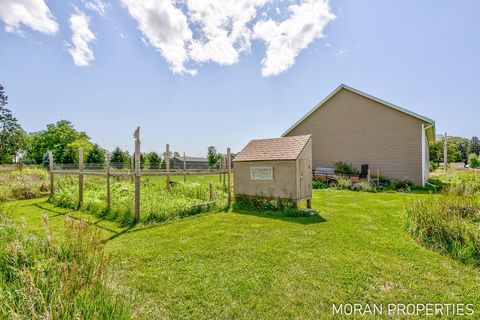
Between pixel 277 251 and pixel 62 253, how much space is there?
3.56 metres

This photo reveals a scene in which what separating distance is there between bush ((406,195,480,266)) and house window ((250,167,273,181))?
4432mm

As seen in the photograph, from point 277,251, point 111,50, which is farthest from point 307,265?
point 111,50

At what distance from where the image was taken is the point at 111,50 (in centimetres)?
914

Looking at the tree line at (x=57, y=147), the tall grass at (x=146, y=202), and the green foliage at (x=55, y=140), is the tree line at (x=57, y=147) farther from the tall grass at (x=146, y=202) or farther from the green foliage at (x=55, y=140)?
the tall grass at (x=146, y=202)

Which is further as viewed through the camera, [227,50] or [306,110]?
[306,110]

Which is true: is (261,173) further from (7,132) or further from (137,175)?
(7,132)

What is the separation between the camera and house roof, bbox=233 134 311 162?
28.1 ft

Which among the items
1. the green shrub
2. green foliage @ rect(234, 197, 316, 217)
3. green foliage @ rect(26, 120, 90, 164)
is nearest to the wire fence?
green foliage @ rect(234, 197, 316, 217)

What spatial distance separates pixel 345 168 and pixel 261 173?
9.82 meters

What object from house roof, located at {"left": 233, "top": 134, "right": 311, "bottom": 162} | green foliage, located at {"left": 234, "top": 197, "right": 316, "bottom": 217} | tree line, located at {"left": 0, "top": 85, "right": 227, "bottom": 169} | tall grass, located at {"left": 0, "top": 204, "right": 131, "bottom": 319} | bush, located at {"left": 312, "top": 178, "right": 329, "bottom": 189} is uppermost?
tree line, located at {"left": 0, "top": 85, "right": 227, "bottom": 169}

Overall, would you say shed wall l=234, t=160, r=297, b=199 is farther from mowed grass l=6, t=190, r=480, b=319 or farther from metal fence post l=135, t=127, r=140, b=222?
metal fence post l=135, t=127, r=140, b=222

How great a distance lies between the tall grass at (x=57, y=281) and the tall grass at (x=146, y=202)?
4.25 meters

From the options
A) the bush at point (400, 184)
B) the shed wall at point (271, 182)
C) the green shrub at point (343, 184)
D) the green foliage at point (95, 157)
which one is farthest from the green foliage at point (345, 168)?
the green foliage at point (95, 157)

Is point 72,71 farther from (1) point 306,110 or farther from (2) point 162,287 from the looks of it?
(1) point 306,110
